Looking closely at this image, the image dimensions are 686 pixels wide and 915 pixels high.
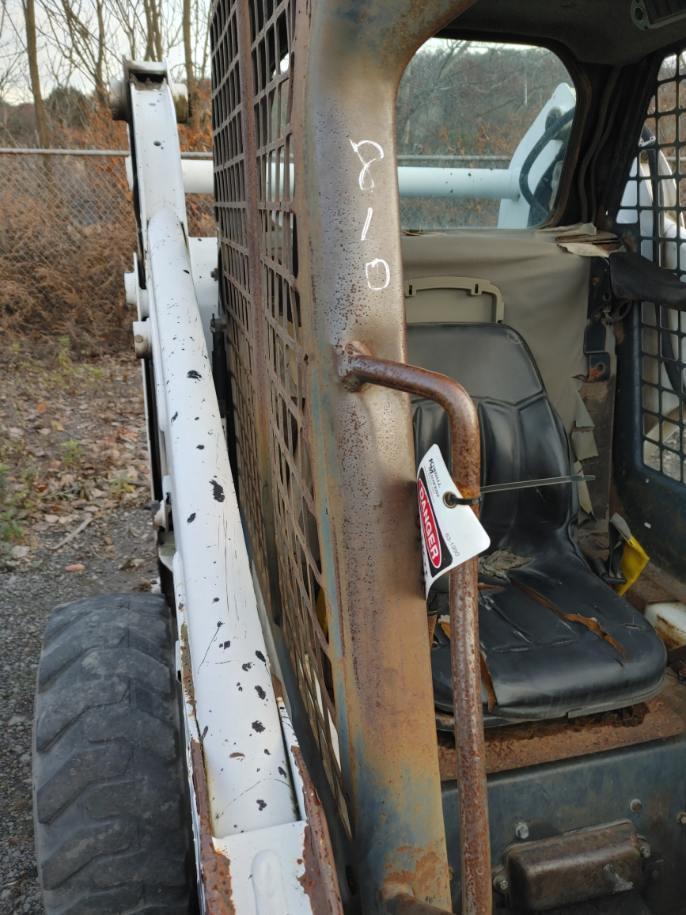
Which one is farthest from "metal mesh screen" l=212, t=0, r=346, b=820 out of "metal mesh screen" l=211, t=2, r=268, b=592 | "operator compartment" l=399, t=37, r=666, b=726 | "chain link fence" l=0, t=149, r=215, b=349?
"chain link fence" l=0, t=149, r=215, b=349

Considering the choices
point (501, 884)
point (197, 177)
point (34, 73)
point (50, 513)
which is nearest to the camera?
point (501, 884)

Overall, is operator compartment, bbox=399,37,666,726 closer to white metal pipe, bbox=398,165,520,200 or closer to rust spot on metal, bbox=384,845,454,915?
white metal pipe, bbox=398,165,520,200

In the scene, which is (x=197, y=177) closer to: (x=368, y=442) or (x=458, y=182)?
(x=458, y=182)

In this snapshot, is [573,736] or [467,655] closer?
[467,655]

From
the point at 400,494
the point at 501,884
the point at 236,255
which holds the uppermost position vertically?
the point at 236,255

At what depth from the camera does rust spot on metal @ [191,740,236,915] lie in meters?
0.91

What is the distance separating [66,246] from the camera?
24.6 ft

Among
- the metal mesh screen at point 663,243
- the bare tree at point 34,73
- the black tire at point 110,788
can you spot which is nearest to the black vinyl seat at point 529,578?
the metal mesh screen at point 663,243

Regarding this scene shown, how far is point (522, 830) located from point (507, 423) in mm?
952

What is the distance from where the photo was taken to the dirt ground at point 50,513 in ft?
8.39

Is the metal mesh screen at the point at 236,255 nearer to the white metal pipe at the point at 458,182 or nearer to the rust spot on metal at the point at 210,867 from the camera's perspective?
the white metal pipe at the point at 458,182

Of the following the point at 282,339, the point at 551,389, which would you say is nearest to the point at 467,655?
the point at 282,339

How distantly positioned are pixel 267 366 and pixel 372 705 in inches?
24.8

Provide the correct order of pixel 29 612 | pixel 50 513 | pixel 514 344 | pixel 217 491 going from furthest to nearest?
pixel 50 513
pixel 29 612
pixel 514 344
pixel 217 491
